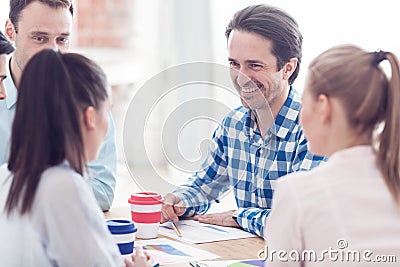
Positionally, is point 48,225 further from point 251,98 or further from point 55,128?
point 251,98

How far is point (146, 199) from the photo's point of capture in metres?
1.88

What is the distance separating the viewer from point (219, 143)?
2.30m

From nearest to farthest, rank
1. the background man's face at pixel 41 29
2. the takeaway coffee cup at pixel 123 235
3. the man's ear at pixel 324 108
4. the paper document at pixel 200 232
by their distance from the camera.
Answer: the man's ear at pixel 324 108, the takeaway coffee cup at pixel 123 235, the paper document at pixel 200 232, the background man's face at pixel 41 29

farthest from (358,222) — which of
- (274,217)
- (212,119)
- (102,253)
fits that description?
(212,119)

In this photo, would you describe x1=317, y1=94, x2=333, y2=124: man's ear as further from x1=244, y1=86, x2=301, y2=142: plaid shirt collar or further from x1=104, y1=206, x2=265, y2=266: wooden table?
x1=244, y1=86, x2=301, y2=142: plaid shirt collar

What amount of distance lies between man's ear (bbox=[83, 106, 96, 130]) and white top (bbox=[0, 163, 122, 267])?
0.31 ft

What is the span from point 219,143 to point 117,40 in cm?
279

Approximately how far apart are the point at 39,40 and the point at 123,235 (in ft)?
3.08

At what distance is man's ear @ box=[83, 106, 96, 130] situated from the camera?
135cm

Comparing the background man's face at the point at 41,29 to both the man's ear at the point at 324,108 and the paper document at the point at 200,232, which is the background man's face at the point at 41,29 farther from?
the man's ear at the point at 324,108

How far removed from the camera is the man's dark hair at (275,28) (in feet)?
7.03

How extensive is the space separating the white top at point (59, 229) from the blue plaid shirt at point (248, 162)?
730 millimetres

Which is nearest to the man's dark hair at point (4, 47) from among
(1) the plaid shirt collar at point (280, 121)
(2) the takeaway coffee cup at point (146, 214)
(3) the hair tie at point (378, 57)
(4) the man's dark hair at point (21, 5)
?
(4) the man's dark hair at point (21, 5)

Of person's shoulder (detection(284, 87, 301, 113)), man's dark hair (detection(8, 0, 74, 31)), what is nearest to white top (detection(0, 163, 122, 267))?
person's shoulder (detection(284, 87, 301, 113))
